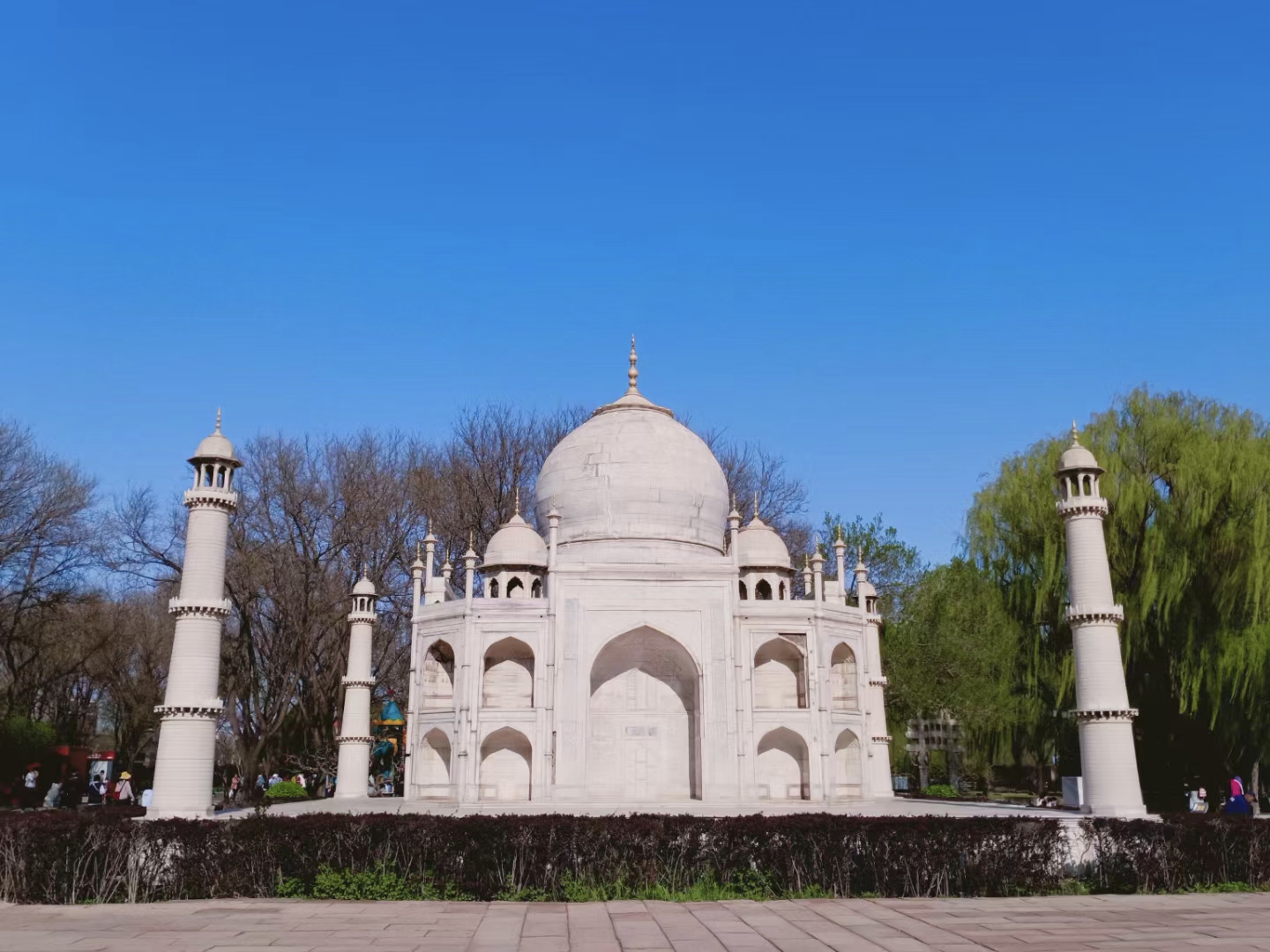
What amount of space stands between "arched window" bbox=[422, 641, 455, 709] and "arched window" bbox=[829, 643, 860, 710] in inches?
459

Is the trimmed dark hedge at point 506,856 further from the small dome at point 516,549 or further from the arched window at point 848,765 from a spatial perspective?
the small dome at point 516,549

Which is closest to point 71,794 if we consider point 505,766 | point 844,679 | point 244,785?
point 244,785

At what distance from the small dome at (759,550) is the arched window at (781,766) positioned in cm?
569

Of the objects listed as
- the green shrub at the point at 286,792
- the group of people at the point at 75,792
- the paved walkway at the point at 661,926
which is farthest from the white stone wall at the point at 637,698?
the paved walkway at the point at 661,926

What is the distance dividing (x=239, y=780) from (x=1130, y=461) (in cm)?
3328

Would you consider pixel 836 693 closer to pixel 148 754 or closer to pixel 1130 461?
pixel 1130 461

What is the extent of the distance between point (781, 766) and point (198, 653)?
16.2 m

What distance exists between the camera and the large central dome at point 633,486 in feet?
107

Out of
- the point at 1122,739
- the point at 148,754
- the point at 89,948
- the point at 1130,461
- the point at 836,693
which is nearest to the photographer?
the point at 89,948

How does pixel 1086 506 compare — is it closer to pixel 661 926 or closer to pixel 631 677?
pixel 631 677

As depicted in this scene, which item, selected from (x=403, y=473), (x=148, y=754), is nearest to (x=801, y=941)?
(x=403, y=473)

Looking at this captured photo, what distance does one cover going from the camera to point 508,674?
1190 inches

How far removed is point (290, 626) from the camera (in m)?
37.4

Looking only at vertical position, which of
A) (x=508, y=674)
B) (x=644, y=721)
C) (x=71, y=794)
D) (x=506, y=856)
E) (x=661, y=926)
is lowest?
(x=661, y=926)
